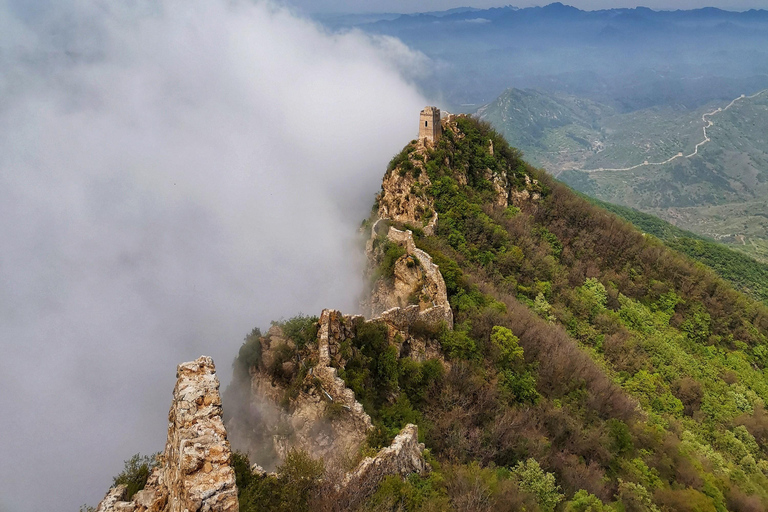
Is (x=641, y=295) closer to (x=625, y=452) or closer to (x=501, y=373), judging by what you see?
(x=625, y=452)

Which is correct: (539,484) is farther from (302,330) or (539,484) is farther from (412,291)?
(412,291)

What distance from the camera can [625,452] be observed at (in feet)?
71.2

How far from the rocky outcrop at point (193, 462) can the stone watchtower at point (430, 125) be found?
134ft

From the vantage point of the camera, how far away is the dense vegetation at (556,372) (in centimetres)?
1574

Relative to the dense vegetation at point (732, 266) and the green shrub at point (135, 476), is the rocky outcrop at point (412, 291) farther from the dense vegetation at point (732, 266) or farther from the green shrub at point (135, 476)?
the dense vegetation at point (732, 266)

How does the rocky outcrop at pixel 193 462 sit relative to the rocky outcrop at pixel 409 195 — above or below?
below

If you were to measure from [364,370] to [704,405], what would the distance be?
33.2 meters

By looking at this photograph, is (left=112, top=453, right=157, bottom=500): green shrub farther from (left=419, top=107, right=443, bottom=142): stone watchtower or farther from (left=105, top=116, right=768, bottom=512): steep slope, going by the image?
→ (left=419, top=107, right=443, bottom=142): stone watchtower

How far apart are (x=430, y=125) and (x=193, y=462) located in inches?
1728

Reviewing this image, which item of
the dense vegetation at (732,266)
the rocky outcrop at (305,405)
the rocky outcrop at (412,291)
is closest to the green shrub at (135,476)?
the rocky outcrop at (305,405)

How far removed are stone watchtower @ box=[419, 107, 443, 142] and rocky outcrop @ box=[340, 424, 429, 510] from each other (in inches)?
1520

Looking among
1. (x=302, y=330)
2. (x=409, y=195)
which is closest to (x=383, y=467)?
(x=302, y=330)

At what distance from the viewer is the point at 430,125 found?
46.5 meters

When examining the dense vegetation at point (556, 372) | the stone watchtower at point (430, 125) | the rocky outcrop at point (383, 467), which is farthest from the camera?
the stone watchtower at point (430, 125)
